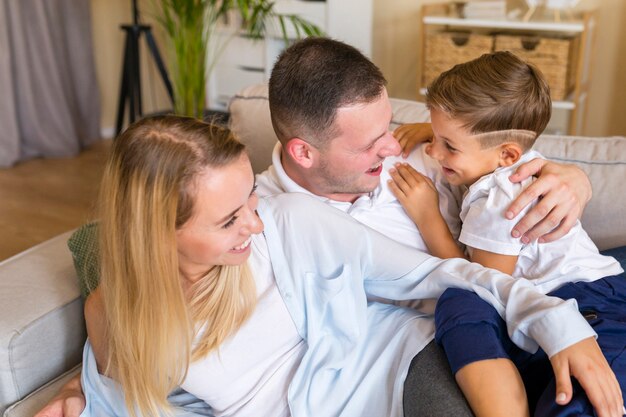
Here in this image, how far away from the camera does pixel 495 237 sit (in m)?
1.39

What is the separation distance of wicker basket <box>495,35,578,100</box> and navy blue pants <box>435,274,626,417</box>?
1.84 meters

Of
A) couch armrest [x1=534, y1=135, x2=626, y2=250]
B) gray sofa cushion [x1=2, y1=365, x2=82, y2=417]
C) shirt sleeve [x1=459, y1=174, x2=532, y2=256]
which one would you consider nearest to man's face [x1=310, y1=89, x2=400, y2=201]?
shirt sleeve [x1=459, y1=174, x2=532, y2=256]

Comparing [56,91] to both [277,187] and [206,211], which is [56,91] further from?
[206,211]

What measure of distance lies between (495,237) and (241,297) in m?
0.49

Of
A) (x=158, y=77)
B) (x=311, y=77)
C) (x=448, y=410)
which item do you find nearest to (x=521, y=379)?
(x=448, y=410)

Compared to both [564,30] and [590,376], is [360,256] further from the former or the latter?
[564,30]

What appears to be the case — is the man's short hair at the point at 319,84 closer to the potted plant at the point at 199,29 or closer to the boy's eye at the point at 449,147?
the boy's eye at the point at 449,147

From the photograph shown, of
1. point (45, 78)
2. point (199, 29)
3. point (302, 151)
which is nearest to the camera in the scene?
point (302, 151)

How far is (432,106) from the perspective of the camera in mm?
1529

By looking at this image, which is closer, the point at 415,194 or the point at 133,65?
the point at 415,194

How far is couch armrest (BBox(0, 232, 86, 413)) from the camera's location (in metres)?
1.41

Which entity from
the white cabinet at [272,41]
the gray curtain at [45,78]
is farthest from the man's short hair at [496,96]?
the gray curtain at [45,78]

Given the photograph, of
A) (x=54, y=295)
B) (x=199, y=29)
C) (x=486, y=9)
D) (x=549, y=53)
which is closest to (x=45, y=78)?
(x=199, y=29)

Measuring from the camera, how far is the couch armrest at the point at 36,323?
1409mm
